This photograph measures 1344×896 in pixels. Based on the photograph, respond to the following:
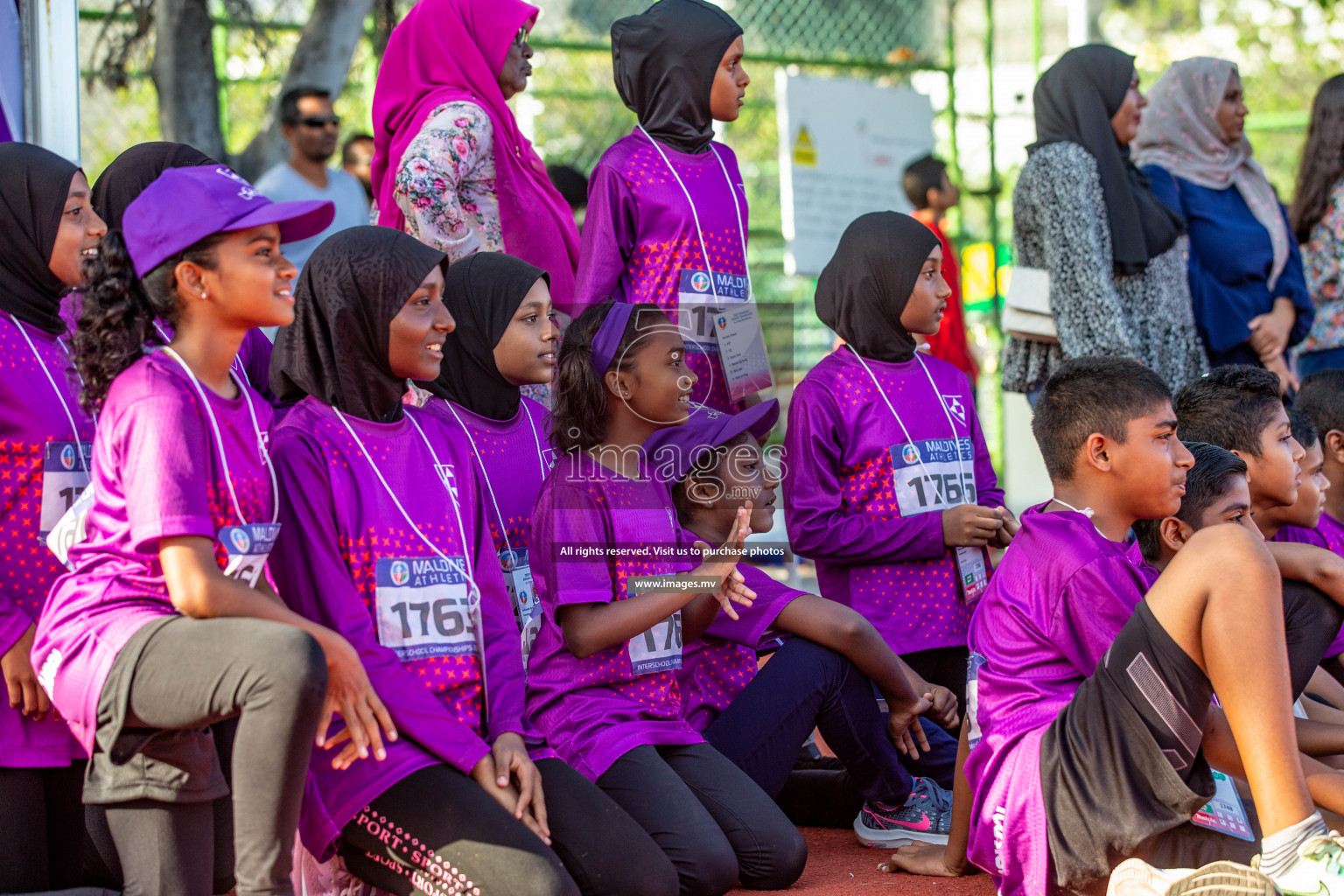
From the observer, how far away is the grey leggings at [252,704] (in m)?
2.32

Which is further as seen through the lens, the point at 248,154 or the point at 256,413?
the point at 248,154

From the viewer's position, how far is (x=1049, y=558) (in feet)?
9.60

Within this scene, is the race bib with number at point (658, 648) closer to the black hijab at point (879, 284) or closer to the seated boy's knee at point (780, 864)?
the seated boy's knee at point (780, 864)

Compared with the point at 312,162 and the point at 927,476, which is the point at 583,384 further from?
the point at 312,162

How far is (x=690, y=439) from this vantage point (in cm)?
373

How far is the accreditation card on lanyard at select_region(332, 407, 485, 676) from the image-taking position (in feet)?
9.21

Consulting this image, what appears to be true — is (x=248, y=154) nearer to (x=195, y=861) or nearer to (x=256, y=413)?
(x=256, y=413)

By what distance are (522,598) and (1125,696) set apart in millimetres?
1527

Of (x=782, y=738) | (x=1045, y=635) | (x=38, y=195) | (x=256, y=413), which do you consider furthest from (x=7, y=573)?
(x=1045, y=635)

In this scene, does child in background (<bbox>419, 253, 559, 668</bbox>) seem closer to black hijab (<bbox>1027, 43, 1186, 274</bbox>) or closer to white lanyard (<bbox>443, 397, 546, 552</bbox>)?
white lanyard (<bbox>443, 397, 546, 552</bbox>)

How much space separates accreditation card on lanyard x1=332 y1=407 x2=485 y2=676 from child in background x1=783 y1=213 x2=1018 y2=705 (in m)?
1.25

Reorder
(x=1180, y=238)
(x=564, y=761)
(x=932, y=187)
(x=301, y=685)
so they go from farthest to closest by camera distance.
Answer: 1. (x=932, y=187)
2. (x=1180, y=238)
3. (x=564, y=761)
4. (x=301, y=685)

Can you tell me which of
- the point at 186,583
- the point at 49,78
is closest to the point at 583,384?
the point at 186,583

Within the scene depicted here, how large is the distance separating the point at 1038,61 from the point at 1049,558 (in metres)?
6.84
